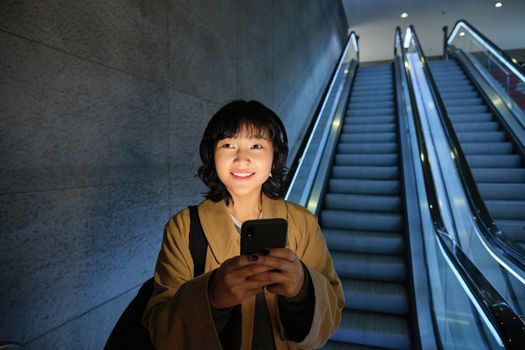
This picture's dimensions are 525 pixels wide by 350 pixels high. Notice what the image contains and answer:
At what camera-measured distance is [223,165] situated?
3.58 feet

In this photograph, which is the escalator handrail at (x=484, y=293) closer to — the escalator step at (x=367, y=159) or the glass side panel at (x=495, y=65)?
the escalator step at (x=367, y=159)

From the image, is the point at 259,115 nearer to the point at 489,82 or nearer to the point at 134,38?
the point at 134,38

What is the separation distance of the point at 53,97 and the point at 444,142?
4.11 m

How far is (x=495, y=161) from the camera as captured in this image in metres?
4.61

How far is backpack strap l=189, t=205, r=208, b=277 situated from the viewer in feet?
Answer: 3.30

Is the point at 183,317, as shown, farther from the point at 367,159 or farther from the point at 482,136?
the point at 482,136

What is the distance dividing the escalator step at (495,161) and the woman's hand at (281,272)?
4923 mm

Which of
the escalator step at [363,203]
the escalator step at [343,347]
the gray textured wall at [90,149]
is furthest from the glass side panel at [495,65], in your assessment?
the gray textured wall at [90,149]

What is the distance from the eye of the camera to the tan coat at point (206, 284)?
2.64 feet

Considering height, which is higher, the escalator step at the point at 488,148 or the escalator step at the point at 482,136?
the escalator step at the point at 482,136

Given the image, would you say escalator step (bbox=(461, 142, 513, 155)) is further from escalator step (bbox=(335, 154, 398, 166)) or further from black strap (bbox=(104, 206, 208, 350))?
black strap (bbox=(104, 206, 208, 350))

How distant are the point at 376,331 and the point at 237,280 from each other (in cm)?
236

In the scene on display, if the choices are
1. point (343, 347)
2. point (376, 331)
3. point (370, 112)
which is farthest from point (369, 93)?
point (343, 347)

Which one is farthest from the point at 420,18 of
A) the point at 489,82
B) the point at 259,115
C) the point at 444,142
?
the point at 259,115
